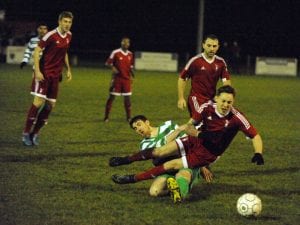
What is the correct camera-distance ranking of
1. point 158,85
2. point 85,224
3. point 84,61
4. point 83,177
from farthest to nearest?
point 84,61 → point 158,85 → point 83,177 → point 85,224

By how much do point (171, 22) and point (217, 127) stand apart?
46056 millimetres

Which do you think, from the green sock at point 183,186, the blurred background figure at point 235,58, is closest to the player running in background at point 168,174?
the green sock at point 183,186

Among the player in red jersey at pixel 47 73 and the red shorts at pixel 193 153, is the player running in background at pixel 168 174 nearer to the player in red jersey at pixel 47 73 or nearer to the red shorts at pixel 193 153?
the red shorts at pixel 193 153

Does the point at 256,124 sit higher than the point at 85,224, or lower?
lower

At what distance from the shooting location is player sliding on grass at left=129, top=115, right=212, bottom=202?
6.36 m

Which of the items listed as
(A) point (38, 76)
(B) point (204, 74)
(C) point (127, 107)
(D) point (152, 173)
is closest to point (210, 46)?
(B) point (204, 74)

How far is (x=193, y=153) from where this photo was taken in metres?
6.77

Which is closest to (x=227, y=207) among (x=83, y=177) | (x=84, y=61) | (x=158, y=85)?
(x=83, y=177)

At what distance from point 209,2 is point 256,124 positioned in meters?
38.6

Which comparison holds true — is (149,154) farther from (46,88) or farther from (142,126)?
(46,88)

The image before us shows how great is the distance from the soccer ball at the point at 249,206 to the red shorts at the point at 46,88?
468 centimetres

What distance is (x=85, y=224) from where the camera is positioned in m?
5.45

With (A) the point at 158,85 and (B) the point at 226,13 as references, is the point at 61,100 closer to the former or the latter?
(A) the point at 158,85

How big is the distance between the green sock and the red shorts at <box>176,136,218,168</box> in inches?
11.7
